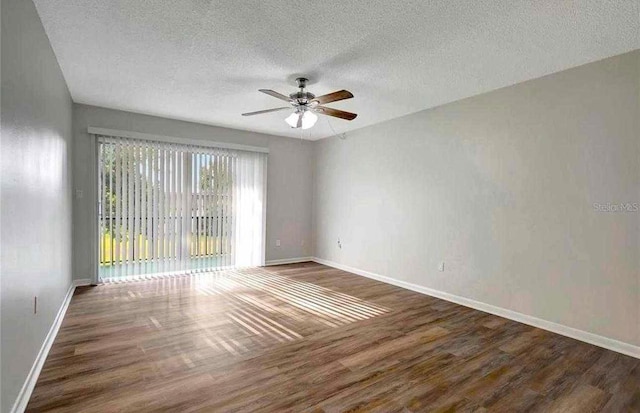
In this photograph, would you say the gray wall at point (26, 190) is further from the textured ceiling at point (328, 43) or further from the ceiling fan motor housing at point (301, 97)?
the ceiling fan motor housing at point (301, 97)

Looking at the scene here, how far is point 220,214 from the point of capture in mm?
5500

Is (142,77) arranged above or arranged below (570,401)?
above

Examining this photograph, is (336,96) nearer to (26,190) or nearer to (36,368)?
(26,190)

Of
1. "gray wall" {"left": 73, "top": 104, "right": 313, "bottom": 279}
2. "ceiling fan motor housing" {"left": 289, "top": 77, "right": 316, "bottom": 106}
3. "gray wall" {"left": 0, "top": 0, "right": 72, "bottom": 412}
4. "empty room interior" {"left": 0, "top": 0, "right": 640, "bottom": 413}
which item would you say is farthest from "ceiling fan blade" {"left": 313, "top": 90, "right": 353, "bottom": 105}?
"gray wall" {"left": 73, "top": 104, "right": 313, "bottom": 279}

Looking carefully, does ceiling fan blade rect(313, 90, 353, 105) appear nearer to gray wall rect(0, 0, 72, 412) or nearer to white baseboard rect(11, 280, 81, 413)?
gray wall rect(0, 0, 72, 412)

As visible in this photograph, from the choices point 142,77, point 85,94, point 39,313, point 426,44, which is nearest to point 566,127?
point 426,44

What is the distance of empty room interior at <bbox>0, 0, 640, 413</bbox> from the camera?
2.05 meters

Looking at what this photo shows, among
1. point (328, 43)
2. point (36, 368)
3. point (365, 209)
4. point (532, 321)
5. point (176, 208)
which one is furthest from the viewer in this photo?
point (365, 209)

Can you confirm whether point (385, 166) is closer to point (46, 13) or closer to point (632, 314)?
point (632, 314)

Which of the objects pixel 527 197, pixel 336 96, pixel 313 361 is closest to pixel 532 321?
pixel 527 197

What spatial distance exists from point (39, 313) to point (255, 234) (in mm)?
3719

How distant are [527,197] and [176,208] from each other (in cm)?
477

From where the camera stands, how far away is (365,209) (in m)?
5.43

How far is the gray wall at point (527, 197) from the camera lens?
108 inches
